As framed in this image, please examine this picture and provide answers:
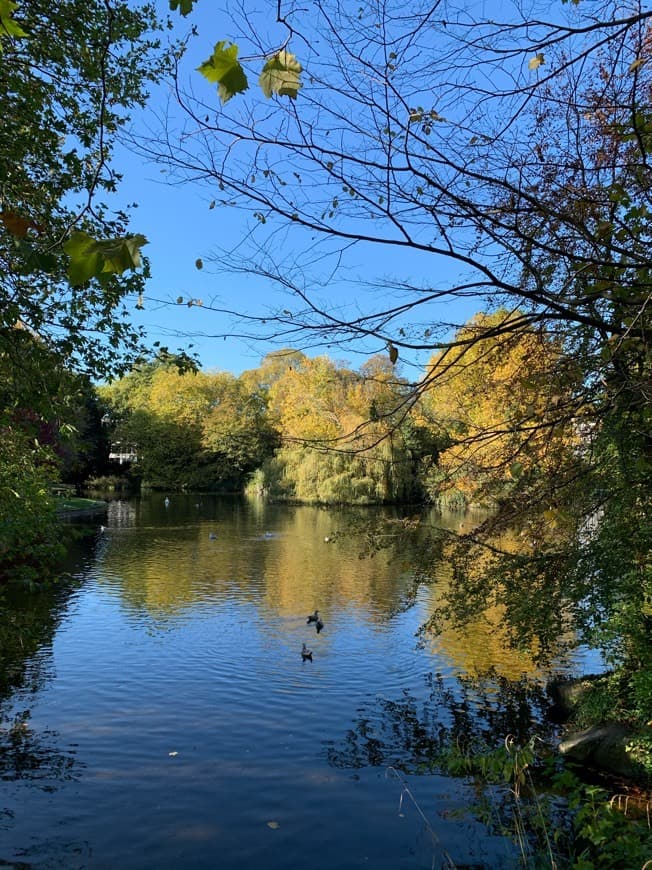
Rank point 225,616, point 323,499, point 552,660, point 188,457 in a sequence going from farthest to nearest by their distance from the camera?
point 188,457 < point 323,499 < point 225,616 < point 552,660

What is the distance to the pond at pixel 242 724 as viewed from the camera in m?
5.32

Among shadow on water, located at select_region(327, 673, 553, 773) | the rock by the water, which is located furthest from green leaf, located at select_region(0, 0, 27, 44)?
shadow on water, located at select_region(327, 673, 553, 773)

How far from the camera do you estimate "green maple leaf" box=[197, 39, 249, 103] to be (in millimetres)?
1562

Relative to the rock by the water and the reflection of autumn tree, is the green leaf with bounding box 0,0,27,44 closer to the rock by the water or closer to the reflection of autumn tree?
the rock by the water

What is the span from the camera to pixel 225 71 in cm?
158

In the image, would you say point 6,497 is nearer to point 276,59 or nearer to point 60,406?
point 60,406

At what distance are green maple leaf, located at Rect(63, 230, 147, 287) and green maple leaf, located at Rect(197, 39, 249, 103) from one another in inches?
18.0

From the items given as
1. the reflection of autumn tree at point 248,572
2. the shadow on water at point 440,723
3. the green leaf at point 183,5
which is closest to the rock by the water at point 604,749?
the shadow on water at point 440,723

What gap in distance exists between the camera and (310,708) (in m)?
8.30

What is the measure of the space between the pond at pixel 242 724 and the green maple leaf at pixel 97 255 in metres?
4.63

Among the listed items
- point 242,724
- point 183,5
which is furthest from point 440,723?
point 183,5

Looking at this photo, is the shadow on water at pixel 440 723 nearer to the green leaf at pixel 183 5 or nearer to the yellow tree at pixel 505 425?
the yellow tree at pixel 505 425

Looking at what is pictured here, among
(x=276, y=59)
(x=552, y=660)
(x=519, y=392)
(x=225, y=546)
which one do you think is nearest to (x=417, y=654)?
(x=552, y=660)

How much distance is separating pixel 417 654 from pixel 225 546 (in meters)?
12.3
